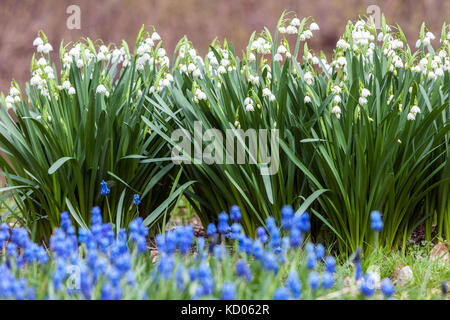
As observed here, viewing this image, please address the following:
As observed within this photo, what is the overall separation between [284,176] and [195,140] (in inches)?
21.8

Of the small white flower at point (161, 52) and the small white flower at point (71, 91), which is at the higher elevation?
the small white flower at point (161, 52)

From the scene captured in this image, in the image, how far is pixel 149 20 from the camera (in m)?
5.99

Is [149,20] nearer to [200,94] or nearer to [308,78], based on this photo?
[200,94]

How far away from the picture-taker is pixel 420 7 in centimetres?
581

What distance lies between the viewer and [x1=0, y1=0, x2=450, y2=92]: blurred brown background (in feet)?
19.5

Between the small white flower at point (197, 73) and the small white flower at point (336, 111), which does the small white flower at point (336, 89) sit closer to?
the small white flower at point (336, 111)

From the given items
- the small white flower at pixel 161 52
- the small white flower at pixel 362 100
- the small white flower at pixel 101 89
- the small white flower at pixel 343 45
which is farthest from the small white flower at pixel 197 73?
the small white flower at pixel 362 100

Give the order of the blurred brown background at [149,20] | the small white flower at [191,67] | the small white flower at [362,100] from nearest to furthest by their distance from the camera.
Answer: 1. the small white flower at [362,100]
2. the small white flower at [191,67]
3. the blurred brown background at [149,20]

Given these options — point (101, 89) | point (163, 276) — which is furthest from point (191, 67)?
point (163, 276)

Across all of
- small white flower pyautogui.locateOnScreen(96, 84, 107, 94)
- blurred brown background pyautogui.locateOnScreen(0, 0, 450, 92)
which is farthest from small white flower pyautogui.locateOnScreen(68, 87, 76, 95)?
blurred brown background pyautogui.locateOnScreen(0, 0, 450, 92)

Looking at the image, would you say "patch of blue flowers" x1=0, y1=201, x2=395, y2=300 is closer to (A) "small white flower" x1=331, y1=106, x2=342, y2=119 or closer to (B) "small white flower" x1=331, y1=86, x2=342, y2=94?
(A) "small white flower" x1=331, y1=106, x2=342, y2=119

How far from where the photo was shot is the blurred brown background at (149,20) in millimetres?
5953
